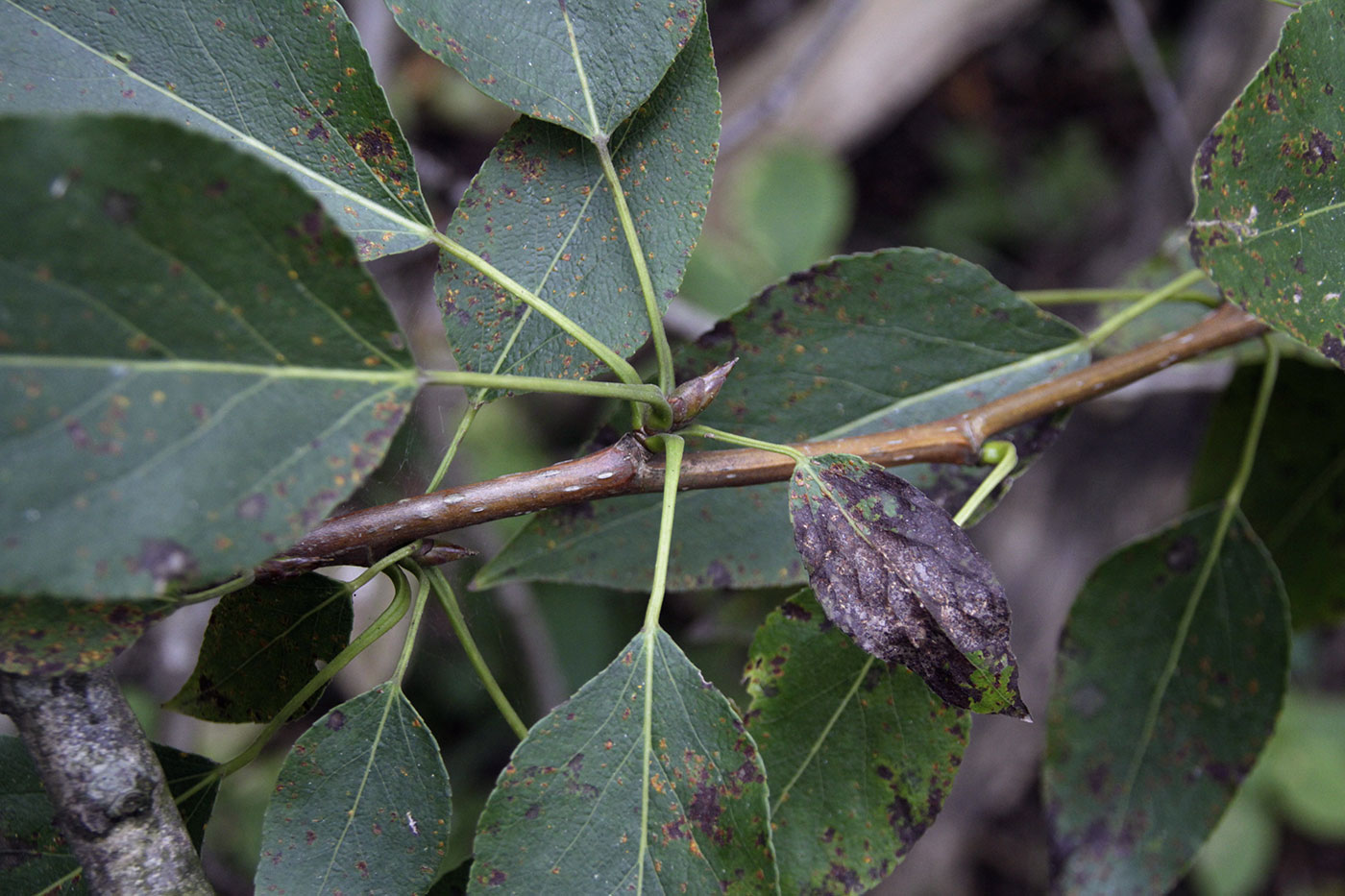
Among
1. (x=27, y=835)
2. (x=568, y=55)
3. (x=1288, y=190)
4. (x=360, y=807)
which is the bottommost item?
(x=27, y=835)

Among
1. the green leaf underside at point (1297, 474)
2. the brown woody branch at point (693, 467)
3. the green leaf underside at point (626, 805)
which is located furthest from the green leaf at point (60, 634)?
the green leaf underside at point (1297, 474)

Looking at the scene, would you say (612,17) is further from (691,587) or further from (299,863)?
(299,863)

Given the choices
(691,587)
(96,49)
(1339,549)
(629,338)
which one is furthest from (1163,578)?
(96,49)

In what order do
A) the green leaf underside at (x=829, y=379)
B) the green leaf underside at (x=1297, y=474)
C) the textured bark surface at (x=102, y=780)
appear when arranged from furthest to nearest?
the green leaf underside at (x=1297, y=474) → the green leaf underside at (x=829, y=379) → the textured bark surface at (x=102, y=780)

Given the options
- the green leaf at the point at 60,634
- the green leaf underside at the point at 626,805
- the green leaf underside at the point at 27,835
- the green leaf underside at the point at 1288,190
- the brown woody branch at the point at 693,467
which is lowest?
the green leaf underside at the point at 27,835

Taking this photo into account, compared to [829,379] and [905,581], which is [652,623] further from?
[829,379]

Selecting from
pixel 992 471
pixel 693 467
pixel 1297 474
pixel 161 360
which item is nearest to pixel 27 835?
pixel 161 360

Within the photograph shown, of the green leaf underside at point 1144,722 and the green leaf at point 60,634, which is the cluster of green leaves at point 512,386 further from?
the green leaf underside at point 1144,722
